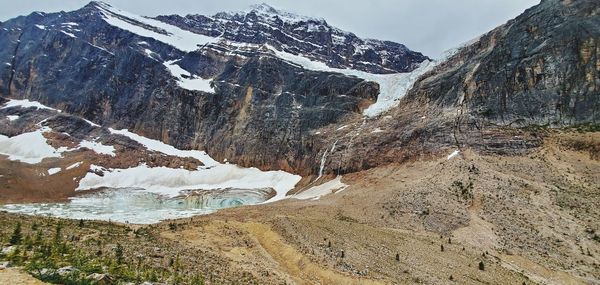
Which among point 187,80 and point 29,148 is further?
point 187,80

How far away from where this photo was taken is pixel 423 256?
29281mm

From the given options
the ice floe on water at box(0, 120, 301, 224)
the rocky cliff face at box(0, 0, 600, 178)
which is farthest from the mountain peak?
the ice floe on water at box(0, 120, 301, 224)

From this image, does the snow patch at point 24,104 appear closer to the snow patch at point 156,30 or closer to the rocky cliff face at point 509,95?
the snow patch at point 156,30

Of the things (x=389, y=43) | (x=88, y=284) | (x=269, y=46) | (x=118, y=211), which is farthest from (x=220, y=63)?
(x=88, y=284)

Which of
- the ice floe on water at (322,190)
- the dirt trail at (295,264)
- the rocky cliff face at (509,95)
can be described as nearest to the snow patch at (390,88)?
the rocky cliff face at (509,95)

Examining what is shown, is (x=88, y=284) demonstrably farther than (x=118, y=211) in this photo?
No

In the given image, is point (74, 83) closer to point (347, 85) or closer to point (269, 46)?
point (269, 46)

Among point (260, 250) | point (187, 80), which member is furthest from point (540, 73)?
point (187, 80)

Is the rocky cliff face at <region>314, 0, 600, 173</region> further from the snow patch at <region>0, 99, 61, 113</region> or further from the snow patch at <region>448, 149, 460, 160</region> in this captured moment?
the snow patch at <region>0, 99, 61, 113</region>

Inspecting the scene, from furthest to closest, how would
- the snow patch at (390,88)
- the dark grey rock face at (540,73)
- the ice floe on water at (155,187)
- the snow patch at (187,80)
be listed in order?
1. the snow patch at (187,80)
2. the snow patch at (390,88)
3. the ice floe on water at (155,187)
4. the dark grey rock face at (540,73)

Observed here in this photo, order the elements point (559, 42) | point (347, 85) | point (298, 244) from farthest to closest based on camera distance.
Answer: point (347, 85) → point (559, 42) → point (298, 244)

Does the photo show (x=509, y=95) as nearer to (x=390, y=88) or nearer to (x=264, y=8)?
(x=390, y=88)

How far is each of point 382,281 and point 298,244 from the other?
22.5 ft

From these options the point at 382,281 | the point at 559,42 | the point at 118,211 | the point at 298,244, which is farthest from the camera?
the point at 118,211
